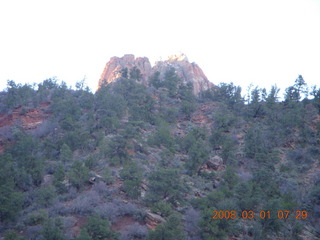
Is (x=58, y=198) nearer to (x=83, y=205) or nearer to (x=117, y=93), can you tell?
(x=83, y=205)

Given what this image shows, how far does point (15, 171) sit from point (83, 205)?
5.77m

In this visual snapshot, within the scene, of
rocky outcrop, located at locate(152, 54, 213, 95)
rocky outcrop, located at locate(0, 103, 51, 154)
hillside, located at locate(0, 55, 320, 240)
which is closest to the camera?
hillside, located at locate(0, 55, 320, 240)

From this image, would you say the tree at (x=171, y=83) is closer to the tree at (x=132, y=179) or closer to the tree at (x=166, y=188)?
the tree at (x=132, y=179)

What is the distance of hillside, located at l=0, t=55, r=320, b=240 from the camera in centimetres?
1841

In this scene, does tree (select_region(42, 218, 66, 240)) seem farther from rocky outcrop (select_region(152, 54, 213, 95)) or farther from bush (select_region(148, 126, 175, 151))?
rocky outcrop (select_region(152, 54, 213, 95))

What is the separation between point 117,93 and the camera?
128 feet

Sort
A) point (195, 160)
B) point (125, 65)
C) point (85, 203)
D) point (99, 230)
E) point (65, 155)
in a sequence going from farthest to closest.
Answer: point (125, 65), point (195, 160), point (65, 155), point (85, 203), point (99, 230)

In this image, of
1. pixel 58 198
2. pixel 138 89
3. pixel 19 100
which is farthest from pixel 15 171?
pixel 138 89

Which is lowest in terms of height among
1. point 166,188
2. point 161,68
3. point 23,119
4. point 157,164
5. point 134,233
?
point 134,233

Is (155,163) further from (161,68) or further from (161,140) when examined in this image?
(161,68)

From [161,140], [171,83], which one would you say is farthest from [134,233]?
[171,83]

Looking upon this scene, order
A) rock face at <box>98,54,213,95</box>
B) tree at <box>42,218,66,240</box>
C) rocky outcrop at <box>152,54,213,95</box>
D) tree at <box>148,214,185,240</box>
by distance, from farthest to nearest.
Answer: rock face at <box>98,54,213,95</box>, rocky outcrop at <box>152,54,213,95</box>, tree at <box>148,214,185,240</box>, tree at <box>42,218,66,240</box>

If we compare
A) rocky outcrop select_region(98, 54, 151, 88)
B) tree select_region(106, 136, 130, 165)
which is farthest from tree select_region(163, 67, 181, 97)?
tree select_region(106, 136, 130, 165)

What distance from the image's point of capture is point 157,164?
25734mm
